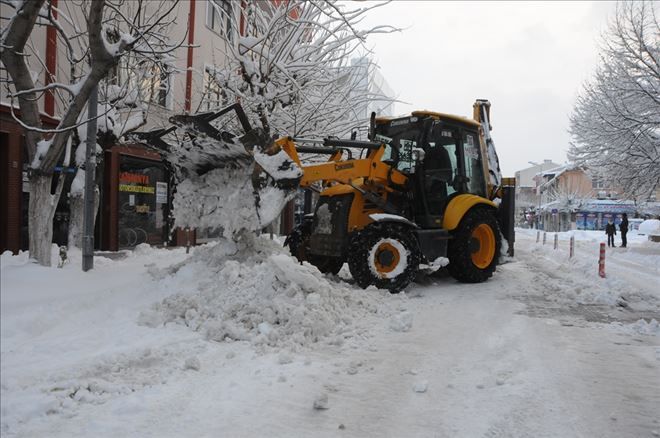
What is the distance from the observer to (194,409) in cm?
315

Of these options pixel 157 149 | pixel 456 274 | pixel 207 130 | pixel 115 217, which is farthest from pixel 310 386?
pixel 115 217

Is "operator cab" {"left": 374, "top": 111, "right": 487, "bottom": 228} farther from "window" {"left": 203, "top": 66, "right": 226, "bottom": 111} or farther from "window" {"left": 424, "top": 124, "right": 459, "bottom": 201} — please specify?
"window" {"left": 203, "top": 66, "right": 226, "bottom": 111}

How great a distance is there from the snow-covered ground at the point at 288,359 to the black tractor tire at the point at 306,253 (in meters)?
2.03

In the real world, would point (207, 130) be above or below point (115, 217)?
above

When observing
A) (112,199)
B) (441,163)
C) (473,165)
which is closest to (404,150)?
(441,163)

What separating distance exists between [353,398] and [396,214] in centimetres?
487

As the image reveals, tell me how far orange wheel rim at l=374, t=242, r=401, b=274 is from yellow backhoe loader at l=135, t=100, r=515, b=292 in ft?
0.05

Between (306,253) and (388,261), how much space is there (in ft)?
5.91

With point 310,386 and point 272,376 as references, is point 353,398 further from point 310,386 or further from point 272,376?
point 272,376

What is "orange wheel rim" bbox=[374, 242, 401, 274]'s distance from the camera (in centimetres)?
742

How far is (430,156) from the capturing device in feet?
27.6

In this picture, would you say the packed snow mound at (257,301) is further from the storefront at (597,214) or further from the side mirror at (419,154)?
the storefront at (597,214)

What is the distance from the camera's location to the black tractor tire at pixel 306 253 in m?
8.67

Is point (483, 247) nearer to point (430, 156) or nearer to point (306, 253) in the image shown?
point (430, 156)
